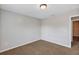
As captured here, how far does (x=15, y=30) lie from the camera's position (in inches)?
114

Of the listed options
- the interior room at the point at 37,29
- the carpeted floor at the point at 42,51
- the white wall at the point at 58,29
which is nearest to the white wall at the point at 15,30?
the interior room at the point at 37,29

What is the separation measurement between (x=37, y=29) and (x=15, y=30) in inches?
66.3

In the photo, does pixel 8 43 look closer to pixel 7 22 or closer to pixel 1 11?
pixel 7 22

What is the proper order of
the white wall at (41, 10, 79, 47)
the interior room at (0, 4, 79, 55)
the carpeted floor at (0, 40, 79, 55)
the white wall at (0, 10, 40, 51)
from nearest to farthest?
the carpeted floor at (0, 40, 79, 55) < the interior room at (0, 4, 79, 55) < the white wall at (0, 10, 40, 51) < the white wall at (41, 10, 79, 47)

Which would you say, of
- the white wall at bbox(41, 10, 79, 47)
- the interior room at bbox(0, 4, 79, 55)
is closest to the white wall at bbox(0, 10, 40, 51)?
the interior room at bbox(0, 4, 79, 55)

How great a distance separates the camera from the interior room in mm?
2217

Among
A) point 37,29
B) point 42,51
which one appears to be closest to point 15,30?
point 42,51

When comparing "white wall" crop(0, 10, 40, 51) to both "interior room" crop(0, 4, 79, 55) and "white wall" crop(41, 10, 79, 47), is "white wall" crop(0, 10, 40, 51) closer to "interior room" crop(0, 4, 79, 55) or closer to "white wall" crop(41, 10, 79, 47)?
"interior room" crop(0, 4, 79, 55)

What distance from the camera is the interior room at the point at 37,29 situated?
2.22m

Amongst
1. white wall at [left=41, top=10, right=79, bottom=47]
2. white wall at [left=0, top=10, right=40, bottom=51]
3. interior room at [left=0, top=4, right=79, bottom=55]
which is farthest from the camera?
white wall at [left=41, top=10, right=79, bottom=47]

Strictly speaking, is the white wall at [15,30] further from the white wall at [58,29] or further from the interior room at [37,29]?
the white wall at [58,29]

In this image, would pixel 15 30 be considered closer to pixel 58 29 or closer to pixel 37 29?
pixel 37 29

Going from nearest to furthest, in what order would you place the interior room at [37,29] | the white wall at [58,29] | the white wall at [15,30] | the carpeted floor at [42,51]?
the carpeted floor at [42,51]
the interior room at [37,29]
the white wall at [15,30]
the white wall at [58,29]

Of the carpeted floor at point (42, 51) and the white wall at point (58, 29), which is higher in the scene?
the white wall at point (58, 29)
